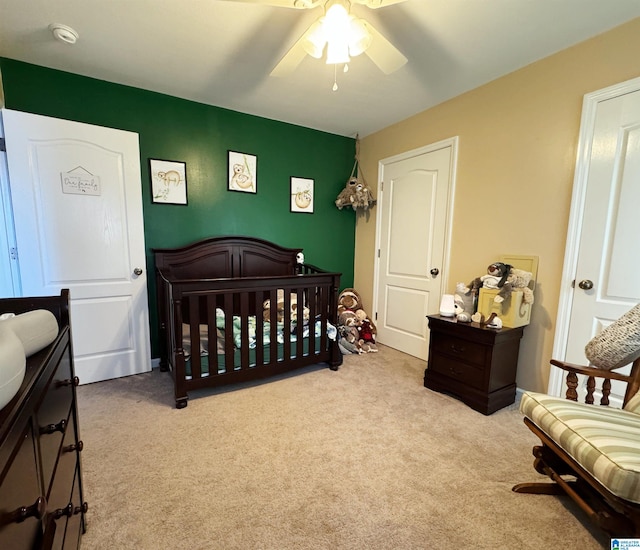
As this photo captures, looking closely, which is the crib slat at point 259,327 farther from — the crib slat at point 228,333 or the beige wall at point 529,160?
the beige wall at point 529,160

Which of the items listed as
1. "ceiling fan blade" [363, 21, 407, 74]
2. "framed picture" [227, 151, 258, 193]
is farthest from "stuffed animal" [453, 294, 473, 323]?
"framed picture" [227, 151, 258, 193]

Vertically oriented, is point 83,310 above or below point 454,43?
below

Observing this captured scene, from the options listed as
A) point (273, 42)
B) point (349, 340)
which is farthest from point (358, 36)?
point (349, 340)

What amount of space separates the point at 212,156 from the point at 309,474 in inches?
105

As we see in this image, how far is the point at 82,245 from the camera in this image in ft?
7.32

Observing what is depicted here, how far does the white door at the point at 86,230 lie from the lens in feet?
6.68

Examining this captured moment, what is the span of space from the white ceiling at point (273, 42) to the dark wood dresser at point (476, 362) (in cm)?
179

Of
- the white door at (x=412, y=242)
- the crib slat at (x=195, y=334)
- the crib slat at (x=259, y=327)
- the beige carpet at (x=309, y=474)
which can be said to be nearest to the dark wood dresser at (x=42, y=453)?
the beige carpet at (x=309, y=474)

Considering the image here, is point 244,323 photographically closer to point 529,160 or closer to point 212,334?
point 212,334

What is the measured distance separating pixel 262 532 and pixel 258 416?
790 mm

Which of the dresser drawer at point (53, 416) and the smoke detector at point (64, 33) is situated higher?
the smoke detector at point (64, 33)

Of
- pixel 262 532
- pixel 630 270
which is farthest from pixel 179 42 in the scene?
pixel 630 270

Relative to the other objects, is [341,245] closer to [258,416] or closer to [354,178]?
[354,178]

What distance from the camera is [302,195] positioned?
3.36 m
